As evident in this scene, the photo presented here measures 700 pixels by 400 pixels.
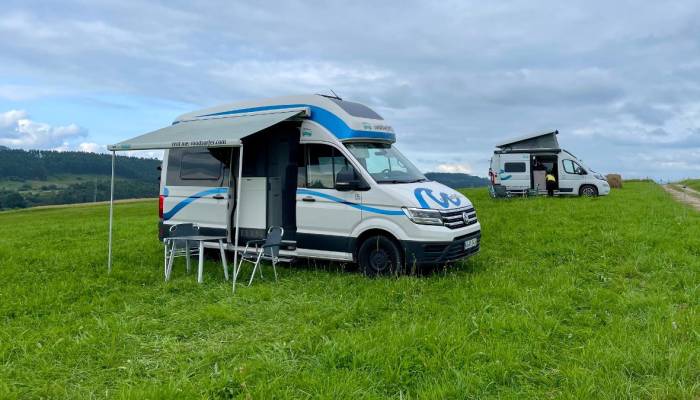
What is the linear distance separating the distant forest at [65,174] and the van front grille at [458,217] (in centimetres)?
8215

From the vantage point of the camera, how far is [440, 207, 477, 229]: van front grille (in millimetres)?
7148

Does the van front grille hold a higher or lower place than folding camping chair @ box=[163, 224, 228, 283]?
higher

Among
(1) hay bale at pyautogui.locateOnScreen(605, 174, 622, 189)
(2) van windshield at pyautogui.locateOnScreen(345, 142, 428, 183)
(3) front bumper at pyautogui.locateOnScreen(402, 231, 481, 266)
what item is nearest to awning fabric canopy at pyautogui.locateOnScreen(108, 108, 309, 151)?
(2) van windshield at pyautogui.locateOnScreen(345, 142, 428, 183)

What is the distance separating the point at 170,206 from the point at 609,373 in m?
8.00

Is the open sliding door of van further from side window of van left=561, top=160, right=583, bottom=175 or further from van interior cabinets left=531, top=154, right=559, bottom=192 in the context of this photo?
side window of van left=561, top=160, right=583, bottom=175

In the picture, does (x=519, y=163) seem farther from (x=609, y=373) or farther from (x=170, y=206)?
(x=609, y=373)

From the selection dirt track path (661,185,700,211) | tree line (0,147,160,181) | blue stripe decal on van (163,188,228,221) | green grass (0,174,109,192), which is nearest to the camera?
blue stripe decal on van (163,188,228,221)

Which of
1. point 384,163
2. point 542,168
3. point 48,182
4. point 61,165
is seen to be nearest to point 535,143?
point 542,168

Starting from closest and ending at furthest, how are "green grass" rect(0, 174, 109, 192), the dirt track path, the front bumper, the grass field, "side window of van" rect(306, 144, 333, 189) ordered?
1. the grass field
2. the front bumper
3. "side window of van" rect(306, 144, 333, 189)
4. the dirt track path
5. "green grass" rect(0, 174, 109, 192)

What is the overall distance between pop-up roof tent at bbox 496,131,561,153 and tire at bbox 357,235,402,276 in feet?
55.4

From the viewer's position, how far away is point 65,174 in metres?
116

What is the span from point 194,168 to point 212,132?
180 cm

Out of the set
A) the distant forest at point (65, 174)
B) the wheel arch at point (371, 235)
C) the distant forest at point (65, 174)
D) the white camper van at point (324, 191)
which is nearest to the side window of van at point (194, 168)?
the white camper van at point (324, 191)

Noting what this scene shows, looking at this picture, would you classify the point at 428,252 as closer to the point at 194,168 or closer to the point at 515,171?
the point at 194,168
